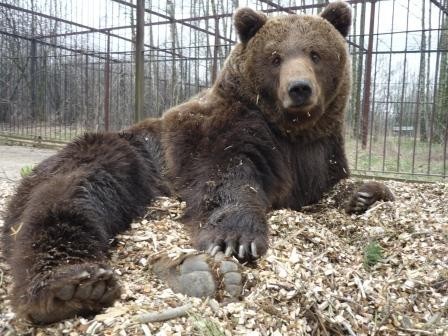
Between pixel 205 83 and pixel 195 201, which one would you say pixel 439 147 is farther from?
pixel 195 201

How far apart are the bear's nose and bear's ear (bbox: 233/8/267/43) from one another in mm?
1006

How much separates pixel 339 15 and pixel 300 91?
1.26 metres

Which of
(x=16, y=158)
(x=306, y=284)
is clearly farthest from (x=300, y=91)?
(x=16, y=158)

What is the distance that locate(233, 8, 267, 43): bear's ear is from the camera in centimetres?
438

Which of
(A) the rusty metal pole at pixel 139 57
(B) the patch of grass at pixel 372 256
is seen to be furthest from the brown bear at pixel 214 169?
(A) the rusty metal pole at pixel 139 57

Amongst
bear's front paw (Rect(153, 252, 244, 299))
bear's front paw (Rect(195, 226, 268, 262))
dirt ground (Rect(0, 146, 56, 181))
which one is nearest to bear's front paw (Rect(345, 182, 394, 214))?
bear's front paw (Rect(195, 226, 268, 262))

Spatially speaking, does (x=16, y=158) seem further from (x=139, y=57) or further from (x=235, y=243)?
(x=235, y=243)

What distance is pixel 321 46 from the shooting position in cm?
419

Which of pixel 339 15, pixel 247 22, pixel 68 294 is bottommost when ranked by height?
pixel 68 294

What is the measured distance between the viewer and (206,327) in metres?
2.07

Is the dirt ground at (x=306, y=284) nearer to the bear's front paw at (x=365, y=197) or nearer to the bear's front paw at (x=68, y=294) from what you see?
the bear's front paw at (x=68, y=294)

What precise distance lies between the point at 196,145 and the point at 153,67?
709cm

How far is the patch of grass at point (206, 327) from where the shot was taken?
2.03m

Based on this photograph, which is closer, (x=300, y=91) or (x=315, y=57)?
(x=300, y=91)
